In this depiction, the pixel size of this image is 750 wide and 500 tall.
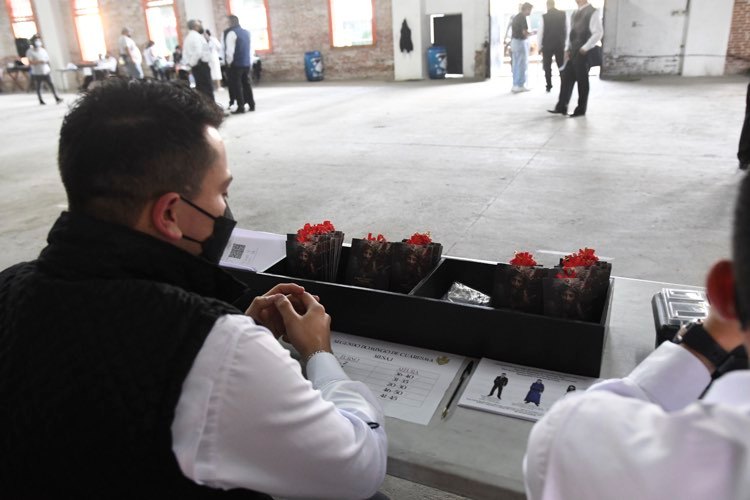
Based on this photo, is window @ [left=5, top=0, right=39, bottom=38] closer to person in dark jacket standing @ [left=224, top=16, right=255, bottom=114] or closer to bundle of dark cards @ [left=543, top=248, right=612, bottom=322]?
person in dark jacket standing @ [left=224, top=16, right=255, bottom=114]

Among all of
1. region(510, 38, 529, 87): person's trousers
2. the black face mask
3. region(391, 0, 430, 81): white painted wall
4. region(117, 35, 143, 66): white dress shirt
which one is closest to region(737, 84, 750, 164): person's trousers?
the black face mask

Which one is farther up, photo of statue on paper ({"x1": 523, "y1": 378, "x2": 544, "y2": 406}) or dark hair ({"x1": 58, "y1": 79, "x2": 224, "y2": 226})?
dark hair ({"x1": 58, "y1": 79, "x2": 224, "y2": 226})

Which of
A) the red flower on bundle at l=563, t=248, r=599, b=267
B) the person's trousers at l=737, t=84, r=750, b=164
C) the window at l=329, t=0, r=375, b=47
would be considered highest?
the window at l=329, t=0, r=375, b=47

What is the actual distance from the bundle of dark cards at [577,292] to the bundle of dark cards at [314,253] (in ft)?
1.65

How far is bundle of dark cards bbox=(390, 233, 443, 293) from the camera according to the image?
1345 mm

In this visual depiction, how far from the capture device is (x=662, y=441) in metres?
0.56

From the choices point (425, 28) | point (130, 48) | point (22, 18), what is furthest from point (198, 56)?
point (22, 18)

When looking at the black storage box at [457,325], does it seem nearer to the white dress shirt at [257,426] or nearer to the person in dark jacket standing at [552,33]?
the white dress shirt at [257,426]

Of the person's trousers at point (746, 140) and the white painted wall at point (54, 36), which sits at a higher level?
the white painted wall at point (54, 36)

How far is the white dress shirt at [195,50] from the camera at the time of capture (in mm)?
8102

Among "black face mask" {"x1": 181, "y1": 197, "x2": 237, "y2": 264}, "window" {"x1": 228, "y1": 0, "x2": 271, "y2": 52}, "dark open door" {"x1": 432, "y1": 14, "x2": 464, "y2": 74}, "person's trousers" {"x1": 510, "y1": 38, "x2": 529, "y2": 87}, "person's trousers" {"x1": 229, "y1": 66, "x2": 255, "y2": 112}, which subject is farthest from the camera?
"window" {"x1": 228, "y1": 0, "x2": 271, "y2": 52}

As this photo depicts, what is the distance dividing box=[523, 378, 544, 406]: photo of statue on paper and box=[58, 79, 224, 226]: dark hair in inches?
26.6

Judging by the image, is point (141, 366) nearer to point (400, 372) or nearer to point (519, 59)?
point (400, 372)

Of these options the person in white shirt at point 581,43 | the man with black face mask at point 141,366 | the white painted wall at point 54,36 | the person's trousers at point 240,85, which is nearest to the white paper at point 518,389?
the man with black face mask at point 141,366
